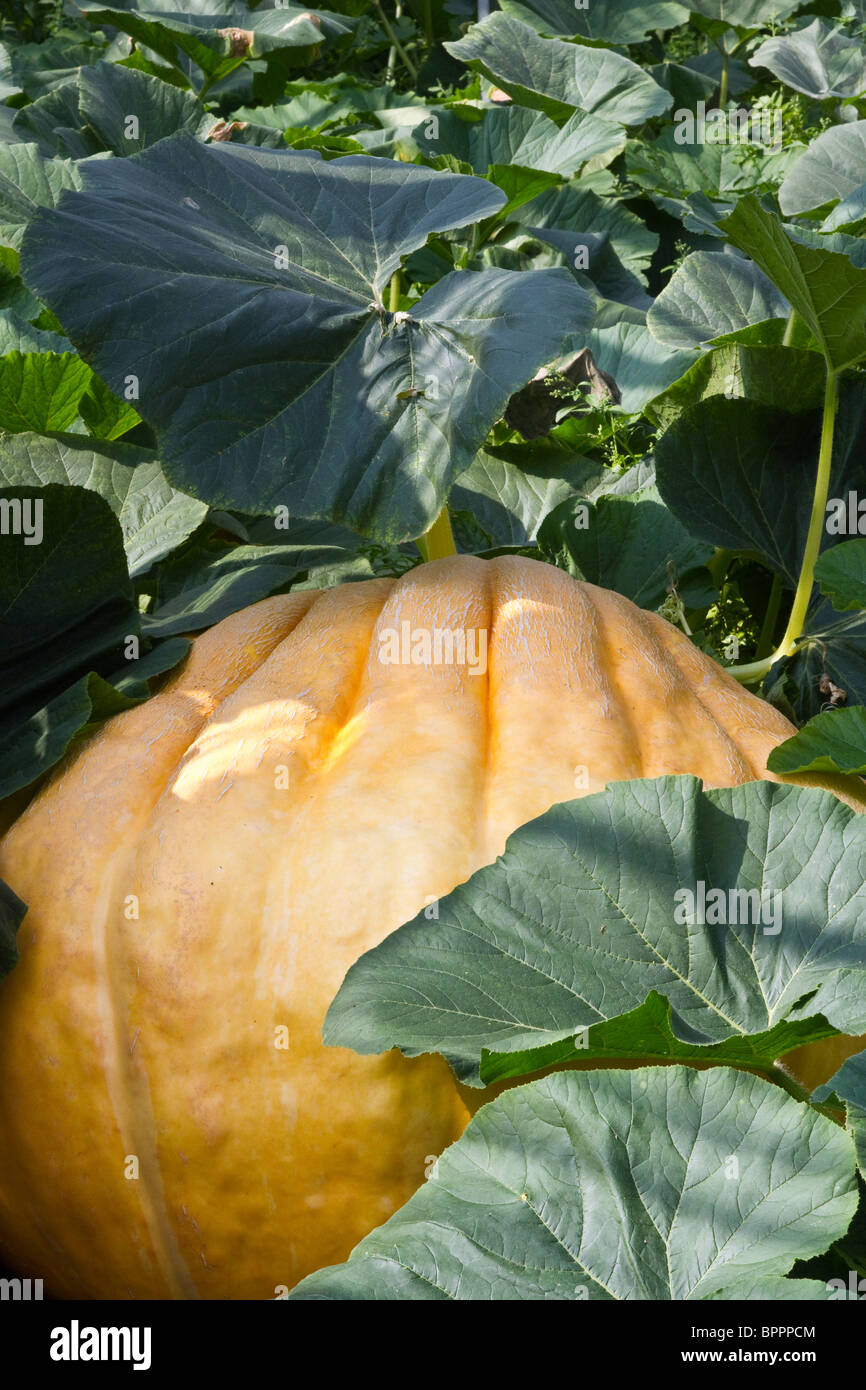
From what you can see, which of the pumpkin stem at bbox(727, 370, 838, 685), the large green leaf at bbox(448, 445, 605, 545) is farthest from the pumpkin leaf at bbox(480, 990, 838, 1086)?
the large green leaf at bbox(448, 445, 605, 545)

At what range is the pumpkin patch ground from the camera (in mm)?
865

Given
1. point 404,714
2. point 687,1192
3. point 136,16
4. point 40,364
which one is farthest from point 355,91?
point 687,1192

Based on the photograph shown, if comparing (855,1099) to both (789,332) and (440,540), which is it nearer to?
(440,540)

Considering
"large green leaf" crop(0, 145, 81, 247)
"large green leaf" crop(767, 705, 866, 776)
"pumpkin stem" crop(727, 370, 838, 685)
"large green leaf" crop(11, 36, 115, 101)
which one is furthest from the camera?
"large green leaf" crop(11, 36, 115, 101)

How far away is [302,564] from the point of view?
5.22ft

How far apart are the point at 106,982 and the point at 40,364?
79 cm

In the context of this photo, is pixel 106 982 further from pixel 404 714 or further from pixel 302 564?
pixel 302 564

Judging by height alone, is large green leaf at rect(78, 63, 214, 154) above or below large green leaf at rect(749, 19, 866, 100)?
below

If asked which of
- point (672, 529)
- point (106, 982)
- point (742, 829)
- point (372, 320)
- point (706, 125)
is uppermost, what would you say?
point (706, 125)

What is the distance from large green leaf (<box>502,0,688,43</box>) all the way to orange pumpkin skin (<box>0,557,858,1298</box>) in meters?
2.64

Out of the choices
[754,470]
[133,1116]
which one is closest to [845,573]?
[754,470]

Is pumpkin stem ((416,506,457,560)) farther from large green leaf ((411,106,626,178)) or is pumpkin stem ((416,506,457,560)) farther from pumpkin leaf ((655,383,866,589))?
large green leaf ((411,106,626,178))

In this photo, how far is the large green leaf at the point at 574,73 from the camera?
Result: 109 inches

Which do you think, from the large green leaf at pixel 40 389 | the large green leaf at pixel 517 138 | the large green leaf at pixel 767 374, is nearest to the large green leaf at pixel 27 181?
the large green leaf at pixel 40 389
